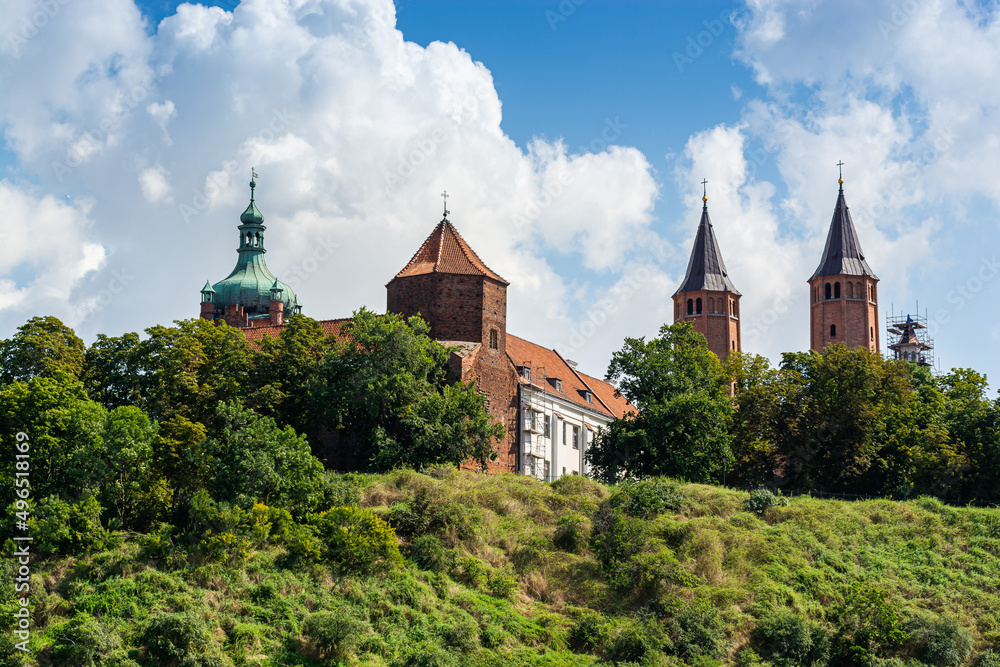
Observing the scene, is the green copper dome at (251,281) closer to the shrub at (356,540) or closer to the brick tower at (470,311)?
the brick tower at (470,311)

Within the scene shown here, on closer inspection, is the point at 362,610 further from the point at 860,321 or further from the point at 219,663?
the point at 860,321

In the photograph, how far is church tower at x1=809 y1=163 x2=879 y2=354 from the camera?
104125 millimetres

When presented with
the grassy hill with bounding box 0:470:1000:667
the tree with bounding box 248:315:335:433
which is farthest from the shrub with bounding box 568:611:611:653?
the tree with bounding box 248:315:335:433

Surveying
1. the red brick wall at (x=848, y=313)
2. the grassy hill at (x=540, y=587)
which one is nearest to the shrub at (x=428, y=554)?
the grassy hill at (x=540, y=587)

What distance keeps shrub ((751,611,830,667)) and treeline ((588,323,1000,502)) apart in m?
14.5

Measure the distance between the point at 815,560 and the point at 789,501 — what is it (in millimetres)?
5504

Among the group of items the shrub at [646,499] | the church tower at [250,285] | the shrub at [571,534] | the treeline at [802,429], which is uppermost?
the church tower at [250,285]

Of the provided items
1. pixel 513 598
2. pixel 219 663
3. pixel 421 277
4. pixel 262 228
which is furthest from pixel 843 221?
pixel 219 663

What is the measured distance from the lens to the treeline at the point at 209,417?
39688mm

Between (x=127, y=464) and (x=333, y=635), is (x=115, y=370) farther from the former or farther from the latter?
(x=333, y=635)

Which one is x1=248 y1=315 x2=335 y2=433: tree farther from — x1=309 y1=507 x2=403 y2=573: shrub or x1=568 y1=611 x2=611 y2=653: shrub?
x1=568 y1=611 x2=611 y2=653: shrub

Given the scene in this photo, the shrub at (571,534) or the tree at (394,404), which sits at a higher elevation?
the tree at (394,404)

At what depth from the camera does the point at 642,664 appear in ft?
120

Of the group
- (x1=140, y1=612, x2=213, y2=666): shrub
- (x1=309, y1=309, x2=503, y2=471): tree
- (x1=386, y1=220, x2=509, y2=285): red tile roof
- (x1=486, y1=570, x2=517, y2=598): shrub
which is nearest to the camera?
(x1=140, y1=612, x2=213, y2=666): shrub
